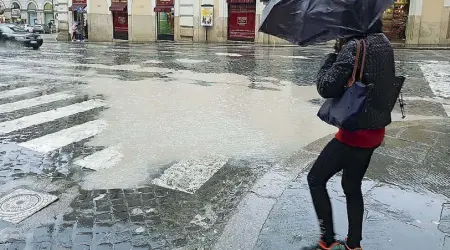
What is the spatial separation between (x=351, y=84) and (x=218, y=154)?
3.14 m

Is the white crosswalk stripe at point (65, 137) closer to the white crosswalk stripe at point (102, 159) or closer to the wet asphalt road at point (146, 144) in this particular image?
the wet asphalt road at point (146, 144)

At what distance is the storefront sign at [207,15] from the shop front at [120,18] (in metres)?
6.95

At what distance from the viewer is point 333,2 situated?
2.65 metres

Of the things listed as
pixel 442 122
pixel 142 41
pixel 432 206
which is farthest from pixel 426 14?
pixel 432 206

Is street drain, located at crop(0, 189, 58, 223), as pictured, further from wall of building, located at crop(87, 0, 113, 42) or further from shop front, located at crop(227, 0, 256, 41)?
wall of building, located at crop(87, 0, 113, 42)

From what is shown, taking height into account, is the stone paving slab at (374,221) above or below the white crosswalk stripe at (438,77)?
below

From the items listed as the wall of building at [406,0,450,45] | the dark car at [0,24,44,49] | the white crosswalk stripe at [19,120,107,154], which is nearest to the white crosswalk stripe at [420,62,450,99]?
the white crosswalk stripe at [19,120,107,154]

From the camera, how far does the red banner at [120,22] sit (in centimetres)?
3468

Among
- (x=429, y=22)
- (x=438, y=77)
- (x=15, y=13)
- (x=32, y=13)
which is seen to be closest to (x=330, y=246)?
(x=438, y=77)

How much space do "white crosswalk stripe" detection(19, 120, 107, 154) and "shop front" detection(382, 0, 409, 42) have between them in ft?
86.4

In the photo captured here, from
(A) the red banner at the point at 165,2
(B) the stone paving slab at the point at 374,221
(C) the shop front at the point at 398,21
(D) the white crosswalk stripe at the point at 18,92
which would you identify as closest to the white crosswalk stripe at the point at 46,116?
(D) the white crosswalk stripe at the point at 18,92

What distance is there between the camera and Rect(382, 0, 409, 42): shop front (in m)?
29.1

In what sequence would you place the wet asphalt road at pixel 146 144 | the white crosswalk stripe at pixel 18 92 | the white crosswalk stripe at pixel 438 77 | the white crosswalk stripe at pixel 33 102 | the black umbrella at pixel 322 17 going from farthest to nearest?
the white crosswalk stripe at pixel 438 77 < the white crosswalk stripe at pixel 18 92 < the white crosswalk stripe at pixel 33 102 < the wet asphalt road at pixel 146 144 < the black umbrella at pixel 322 17

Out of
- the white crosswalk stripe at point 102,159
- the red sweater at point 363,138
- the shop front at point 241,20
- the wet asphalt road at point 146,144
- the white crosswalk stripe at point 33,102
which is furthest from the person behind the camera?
the shop front at point 241,20
